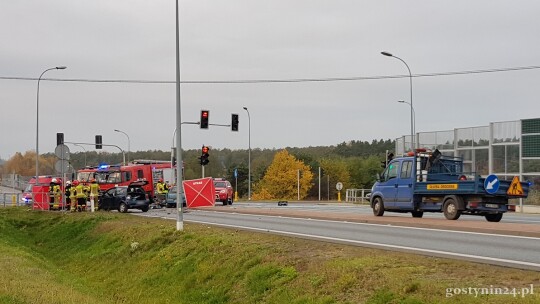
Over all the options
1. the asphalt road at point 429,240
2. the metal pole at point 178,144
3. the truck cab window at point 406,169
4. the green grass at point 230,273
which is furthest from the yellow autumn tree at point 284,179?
the metal pole at point 178,144

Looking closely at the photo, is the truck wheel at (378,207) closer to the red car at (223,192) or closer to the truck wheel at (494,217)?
the truck wheel at (494,217)

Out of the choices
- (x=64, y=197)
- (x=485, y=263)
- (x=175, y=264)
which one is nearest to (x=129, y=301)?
(x=175, y=264)

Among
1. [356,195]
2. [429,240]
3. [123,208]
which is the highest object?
[429,240]

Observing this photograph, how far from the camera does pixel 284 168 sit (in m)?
94.9

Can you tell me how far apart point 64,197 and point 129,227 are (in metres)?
13.3

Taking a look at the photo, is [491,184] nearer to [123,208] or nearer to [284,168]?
[123,208]

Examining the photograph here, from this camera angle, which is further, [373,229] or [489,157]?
[489,157]

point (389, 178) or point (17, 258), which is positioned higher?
point (389, 178)

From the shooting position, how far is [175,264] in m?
16.3

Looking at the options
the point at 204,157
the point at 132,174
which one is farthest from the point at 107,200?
the point at 132,174

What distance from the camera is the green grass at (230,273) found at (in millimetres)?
9391

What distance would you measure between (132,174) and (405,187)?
29550 mm

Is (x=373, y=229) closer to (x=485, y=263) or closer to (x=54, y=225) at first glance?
(x=485, y=263)

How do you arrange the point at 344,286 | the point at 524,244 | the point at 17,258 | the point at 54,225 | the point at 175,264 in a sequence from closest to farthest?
the point at 344,286, the point at 524,244, the point at 175,264, the point at 17,258, the point at 54,225
